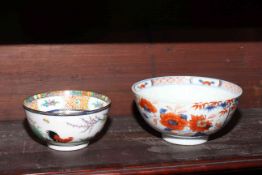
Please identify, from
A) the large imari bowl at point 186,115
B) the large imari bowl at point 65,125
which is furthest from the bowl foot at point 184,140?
the large imari bowl at point 65,125

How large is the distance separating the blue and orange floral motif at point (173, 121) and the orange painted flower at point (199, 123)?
1 centimetres

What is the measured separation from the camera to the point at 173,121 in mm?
593

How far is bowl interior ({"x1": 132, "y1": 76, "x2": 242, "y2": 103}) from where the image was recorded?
0.71 metres

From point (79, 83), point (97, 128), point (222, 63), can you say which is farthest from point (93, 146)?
point (222, 63)

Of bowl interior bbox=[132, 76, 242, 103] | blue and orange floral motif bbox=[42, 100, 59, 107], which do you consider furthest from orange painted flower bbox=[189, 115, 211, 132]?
blue and orange floral motif bbox=[42, 100, 59, 107]

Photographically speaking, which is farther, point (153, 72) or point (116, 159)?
point (153, 72)

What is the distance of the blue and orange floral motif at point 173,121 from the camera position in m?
0.59
